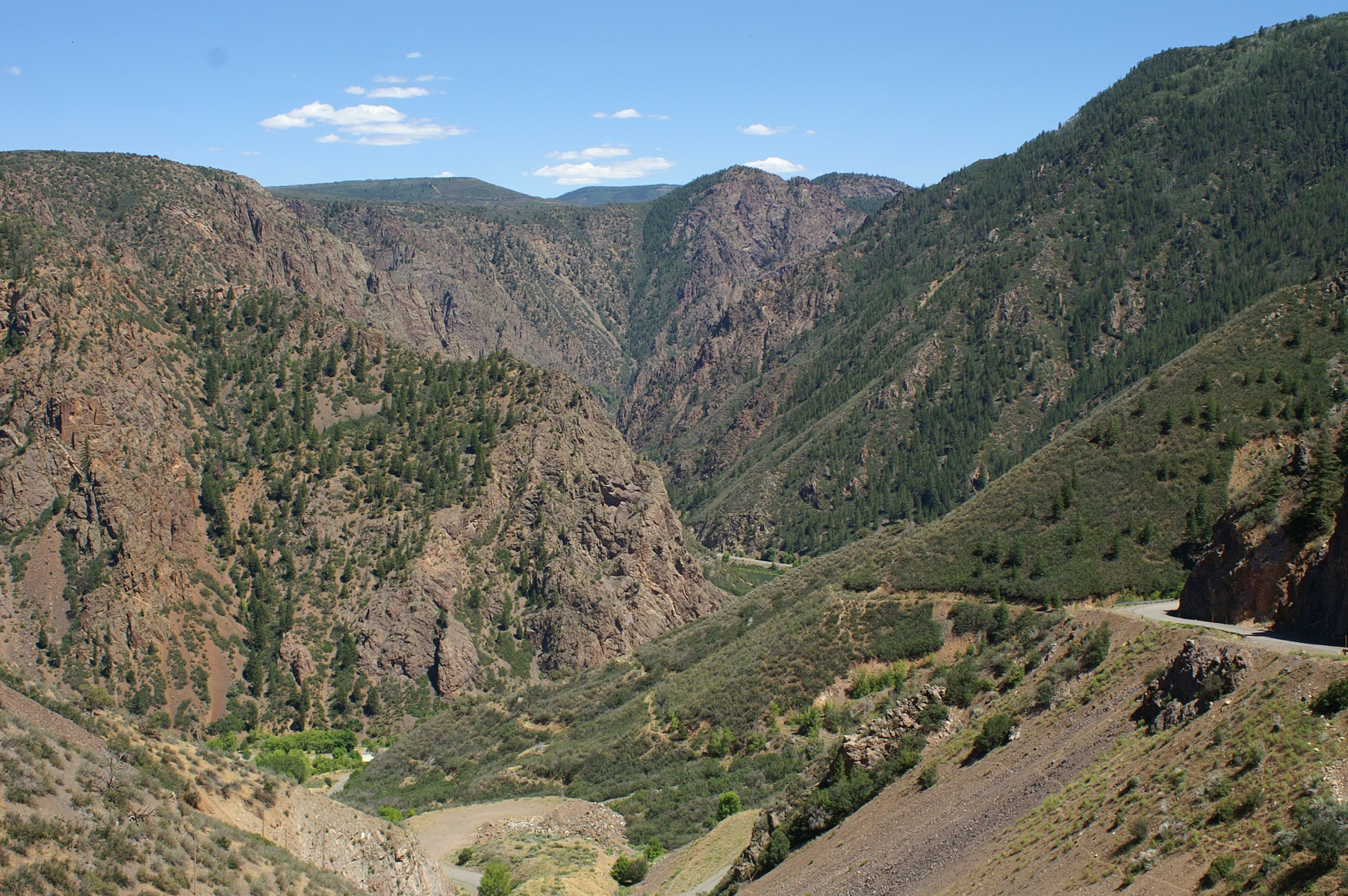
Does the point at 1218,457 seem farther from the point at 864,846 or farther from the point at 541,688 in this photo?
the point at 541,688

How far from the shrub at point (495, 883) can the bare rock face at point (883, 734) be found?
15840 mm

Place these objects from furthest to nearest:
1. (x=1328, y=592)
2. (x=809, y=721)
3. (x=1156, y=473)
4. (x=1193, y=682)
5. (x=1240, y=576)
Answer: (x=1156, y=473) < (x=809, y=721) < (x=1240, y=576) < (x=1328, y=592) < (x=1193, y=682)

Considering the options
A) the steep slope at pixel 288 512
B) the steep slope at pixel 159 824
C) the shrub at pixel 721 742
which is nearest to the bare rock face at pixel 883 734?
the steep slope at pixel 159 824

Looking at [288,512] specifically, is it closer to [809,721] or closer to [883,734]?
[809,721]

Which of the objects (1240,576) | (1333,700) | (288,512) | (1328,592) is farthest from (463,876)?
(288,512)

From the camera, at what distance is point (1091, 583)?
210 ft

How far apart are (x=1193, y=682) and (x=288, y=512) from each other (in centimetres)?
9862

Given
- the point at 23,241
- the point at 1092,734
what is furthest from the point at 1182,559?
the point at 23,241

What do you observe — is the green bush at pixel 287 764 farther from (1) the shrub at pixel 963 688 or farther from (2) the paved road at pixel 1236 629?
(2) the paved road at pixel 1236 629

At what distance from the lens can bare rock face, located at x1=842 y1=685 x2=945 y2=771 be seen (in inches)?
1732

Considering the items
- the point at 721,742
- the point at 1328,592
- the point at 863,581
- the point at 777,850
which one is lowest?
the point at 721,742

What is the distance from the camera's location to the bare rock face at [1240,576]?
1666 inches

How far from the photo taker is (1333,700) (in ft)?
84.3

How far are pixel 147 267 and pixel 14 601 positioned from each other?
3463 inches
